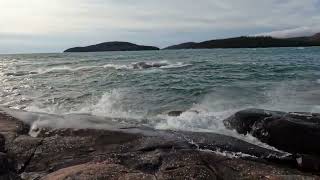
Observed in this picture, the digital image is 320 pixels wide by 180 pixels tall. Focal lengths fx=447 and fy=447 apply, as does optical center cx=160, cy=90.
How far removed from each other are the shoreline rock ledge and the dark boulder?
80cm

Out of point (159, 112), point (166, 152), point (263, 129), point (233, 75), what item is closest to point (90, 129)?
point (166, 152)

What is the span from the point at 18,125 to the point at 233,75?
840 inches

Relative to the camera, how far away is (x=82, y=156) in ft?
30.6

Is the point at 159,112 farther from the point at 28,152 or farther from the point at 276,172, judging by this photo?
the point at 276,172

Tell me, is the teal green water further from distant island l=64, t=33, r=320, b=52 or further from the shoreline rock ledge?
distant island l=64, t=33, r=320, b=52

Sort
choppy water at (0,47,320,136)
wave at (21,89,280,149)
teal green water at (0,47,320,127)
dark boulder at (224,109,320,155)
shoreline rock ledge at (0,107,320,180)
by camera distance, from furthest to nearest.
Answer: teal green water at (0,47,320,127), choppy water at (0,47,320,136), wave at (21,89,280,149), dark boulder at (224,109,320,155), shoreline rock ledge at (0,107,320,180)

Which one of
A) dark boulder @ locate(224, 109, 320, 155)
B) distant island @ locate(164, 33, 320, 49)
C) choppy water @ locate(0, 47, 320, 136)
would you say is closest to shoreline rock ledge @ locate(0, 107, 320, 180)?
dark boulder @ locate(224, 109, 320, 155)

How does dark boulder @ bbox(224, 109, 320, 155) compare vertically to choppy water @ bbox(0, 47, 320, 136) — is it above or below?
above

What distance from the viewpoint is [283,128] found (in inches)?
435

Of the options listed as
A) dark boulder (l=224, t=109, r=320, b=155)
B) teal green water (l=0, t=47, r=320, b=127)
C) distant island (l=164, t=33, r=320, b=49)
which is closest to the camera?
dark boulder (l=224, t=109, r=320, b=155)

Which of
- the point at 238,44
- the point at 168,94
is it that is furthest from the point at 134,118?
the point at 238,44

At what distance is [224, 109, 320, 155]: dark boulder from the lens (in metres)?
10.4

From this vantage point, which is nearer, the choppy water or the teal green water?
the choppy water

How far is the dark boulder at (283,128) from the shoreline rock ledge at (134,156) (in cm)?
80
